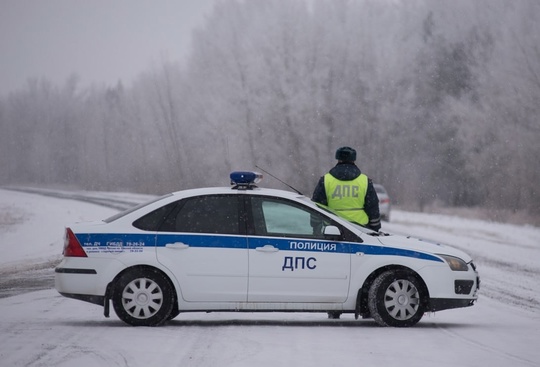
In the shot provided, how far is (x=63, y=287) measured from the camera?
9492 mm

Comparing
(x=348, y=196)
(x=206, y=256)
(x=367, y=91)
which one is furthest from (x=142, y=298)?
(x=367, y=91)

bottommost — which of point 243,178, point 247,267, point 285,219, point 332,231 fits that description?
point 247,267

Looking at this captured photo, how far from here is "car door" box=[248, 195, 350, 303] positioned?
31.1 ft

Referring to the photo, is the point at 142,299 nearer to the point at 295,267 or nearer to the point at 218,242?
the point at 218,242

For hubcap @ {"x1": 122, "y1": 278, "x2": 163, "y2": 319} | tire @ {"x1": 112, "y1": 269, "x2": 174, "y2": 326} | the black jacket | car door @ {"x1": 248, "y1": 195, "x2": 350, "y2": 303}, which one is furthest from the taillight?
the black jacket

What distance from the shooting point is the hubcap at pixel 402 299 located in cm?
952

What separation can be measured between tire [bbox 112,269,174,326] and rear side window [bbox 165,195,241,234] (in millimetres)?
620

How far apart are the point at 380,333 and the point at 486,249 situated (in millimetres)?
13382

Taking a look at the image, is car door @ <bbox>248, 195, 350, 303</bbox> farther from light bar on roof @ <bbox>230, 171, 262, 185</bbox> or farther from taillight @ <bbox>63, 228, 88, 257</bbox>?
taillight @ <bbox>63, 228, 88, 257</bbox>

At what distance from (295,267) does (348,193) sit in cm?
157

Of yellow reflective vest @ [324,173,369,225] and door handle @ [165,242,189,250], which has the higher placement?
yellow reflective vest @ [324,173,369,225]

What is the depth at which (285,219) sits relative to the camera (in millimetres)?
9797

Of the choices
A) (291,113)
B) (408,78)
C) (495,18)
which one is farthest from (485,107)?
(291,113)

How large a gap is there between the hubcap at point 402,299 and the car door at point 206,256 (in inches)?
60.2
